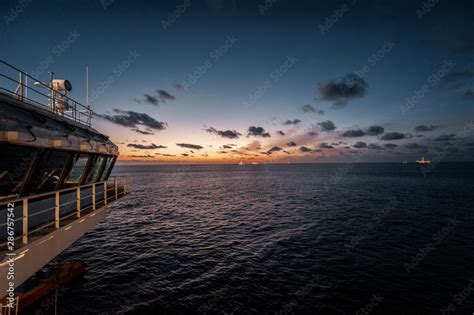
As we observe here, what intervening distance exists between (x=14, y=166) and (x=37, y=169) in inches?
45.9

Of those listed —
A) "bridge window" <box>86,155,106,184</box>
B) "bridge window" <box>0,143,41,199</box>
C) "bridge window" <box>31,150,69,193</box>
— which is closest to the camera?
"bridge window" <box>0,143,41,199</box>

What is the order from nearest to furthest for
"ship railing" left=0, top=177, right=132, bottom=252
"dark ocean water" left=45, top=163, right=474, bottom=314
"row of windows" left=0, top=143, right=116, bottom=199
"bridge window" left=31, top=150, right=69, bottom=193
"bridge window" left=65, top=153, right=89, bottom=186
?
"ship railing" left=0, top=177, right=132, bottom=252 < "row of windows" left=0, top=143, right=116, bottom=199 < "bridge window" left=31, top=150, right=69, bottom=193 < "bridge window" left=65, top=153, right=89, bottom=186 < "dark ocean water" left=45, top=163, right=474, bottom=314

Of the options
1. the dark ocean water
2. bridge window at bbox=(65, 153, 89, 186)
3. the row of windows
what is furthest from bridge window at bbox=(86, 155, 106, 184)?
the dark ocean water

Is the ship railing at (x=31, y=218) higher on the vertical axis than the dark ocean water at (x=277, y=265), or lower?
higher

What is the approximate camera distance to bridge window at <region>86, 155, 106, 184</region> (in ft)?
50.6

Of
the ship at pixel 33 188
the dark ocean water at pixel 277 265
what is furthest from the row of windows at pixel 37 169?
the dark ocean water at pixel 277 265

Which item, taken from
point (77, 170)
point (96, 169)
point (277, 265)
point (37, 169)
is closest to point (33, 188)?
point (37, 169)

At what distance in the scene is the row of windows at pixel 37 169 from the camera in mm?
8461

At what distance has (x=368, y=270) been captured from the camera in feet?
72.3

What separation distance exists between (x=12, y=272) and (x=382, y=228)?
40.1 meters

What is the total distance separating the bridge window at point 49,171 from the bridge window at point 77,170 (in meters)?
1.14

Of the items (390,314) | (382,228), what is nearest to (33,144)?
(390,314)

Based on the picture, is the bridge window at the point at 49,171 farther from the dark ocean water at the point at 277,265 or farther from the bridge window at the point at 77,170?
the dark ocean water at the point at 277,265

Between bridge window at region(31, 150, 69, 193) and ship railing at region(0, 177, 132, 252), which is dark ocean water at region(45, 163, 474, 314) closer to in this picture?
ship railing at region(0, 177, 132, 252)
